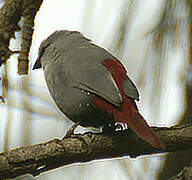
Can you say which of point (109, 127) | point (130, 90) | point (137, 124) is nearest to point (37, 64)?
point (109, 127)

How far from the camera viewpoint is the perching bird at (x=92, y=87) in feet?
6.10

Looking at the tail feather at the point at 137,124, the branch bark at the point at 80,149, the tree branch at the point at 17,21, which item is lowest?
the branch bark at the point at 80,149

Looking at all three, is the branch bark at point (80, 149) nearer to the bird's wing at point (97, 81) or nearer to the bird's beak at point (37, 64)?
the bird's wing at point (97, 81)

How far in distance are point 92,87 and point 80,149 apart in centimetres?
36

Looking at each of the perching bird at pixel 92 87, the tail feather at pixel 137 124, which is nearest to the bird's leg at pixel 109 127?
the perching bird at pixel 92 87

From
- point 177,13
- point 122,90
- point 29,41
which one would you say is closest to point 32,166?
point 122,90

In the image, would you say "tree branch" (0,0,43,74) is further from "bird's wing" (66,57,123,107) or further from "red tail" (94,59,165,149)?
"red tail" (94,59,165,149)

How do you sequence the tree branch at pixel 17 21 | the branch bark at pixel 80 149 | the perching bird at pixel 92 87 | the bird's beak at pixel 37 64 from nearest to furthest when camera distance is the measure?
the branch bark at pixel 80 149, the perching bird at pixel 92 87, the tree branch at pixel 17 21, the bird's beak at pixel 37 64

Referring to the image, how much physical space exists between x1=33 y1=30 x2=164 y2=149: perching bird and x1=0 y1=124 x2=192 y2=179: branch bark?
134 millimetres

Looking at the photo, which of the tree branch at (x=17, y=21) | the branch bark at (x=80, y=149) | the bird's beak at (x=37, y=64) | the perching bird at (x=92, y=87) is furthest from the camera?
the bird's beak at (x=37, y=64)

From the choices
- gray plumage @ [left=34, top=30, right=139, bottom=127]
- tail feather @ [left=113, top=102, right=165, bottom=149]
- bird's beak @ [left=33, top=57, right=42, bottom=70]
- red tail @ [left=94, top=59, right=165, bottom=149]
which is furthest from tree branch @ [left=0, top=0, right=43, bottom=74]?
tail feather @ [left=113, top=102, right=165, bottom=149]

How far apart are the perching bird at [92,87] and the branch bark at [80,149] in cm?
13

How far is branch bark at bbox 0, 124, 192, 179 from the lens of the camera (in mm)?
1669

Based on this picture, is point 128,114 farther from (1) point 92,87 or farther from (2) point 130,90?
(1) point 92,87
